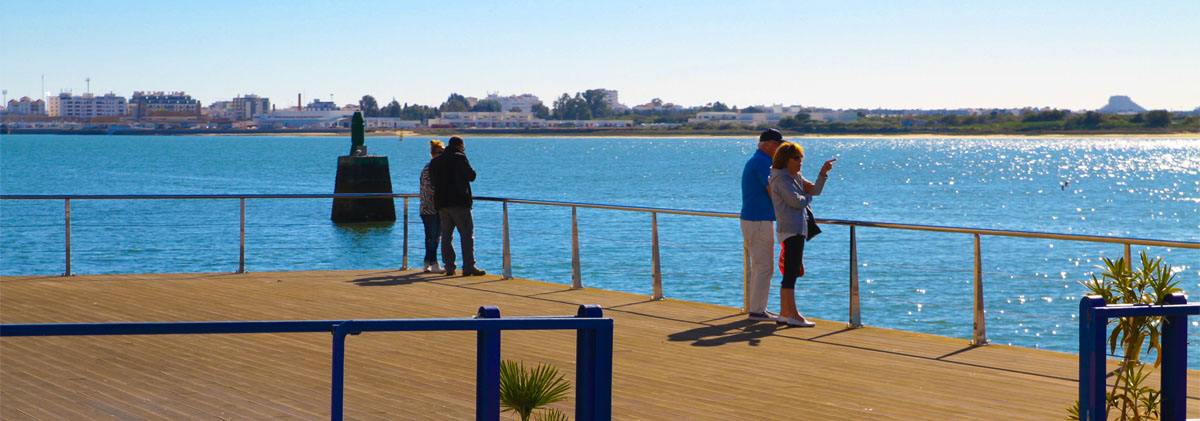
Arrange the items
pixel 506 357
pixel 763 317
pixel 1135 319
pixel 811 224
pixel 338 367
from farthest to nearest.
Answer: pixel 763 317 < pixel 811 224 < pixel 506 357 < pixel 1135 319 < pixel 338 367

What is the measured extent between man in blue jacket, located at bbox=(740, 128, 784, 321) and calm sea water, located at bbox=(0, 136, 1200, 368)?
73cm

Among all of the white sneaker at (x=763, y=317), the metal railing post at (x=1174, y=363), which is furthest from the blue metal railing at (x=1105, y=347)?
the white sneaker at (x=763, y=317)

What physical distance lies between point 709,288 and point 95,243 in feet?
61.5

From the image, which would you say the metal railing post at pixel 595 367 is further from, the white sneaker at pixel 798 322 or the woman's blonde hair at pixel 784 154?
the white sneaker at pixel 798 322

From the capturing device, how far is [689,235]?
124 ft

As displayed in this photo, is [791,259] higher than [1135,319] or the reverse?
the reverse

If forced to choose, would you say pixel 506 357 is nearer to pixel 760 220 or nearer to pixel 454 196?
pixel 760 220

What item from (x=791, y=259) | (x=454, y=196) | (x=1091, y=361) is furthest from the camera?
(x=454, y=196)

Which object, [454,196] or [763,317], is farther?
[454,196]

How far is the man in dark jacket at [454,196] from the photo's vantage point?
12.2m

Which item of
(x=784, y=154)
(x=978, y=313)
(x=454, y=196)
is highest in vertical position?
Result: (x=784, y=154)

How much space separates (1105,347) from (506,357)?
428 centimetres

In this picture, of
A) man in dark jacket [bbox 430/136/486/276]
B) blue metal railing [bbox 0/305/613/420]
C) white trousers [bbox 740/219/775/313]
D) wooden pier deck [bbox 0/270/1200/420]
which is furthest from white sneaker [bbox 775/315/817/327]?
blue metal railing [bbox 0/305/613/420]

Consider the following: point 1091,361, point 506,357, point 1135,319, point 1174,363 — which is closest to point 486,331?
point 1091,361
